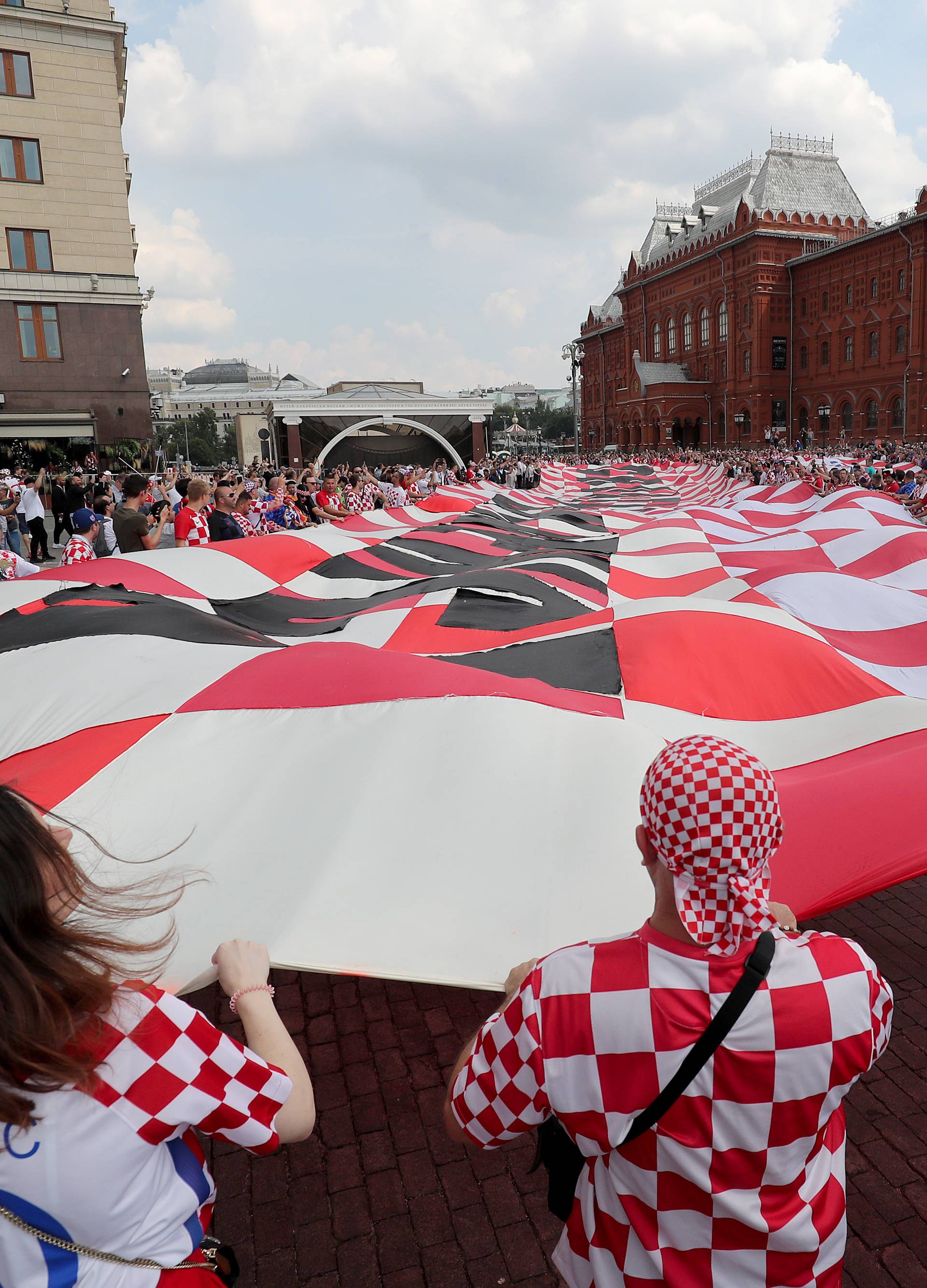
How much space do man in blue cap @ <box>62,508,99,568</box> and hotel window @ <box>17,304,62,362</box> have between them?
67.5 feet

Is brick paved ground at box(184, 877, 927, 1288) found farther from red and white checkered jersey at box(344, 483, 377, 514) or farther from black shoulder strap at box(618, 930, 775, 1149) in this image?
red and white checkered jersey at box(344, 483, 377, 514)

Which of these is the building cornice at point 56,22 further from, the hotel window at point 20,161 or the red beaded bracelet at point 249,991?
the red beaded bracelet at point 249,991

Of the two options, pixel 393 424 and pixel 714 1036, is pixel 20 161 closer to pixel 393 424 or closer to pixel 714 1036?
pixel 393 424

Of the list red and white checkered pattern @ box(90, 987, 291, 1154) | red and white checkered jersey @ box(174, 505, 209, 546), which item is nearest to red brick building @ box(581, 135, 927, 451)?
red and white checkered jersey @ box(174, 505, 209, 546)

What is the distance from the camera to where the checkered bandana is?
125 cm

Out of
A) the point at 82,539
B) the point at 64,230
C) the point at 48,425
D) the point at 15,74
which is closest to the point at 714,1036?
the point at 82,539

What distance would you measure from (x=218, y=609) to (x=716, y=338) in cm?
4973

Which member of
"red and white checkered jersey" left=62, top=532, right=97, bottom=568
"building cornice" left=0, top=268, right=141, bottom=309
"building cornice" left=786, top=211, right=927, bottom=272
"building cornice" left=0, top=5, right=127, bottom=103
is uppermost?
"building cornice" left=0, top=5, right=127, bottom=103

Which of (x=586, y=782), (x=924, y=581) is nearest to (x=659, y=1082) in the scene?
(x=586, y=782)

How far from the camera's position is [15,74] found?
77.2ft

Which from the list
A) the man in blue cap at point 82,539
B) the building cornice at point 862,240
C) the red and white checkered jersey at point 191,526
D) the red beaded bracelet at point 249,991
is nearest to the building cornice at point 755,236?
the building cornice at point 862,240

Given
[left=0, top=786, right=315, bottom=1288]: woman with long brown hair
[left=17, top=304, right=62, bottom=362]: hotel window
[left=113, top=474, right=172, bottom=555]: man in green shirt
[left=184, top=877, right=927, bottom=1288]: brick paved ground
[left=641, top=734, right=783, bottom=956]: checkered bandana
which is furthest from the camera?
[left=17, top=304, right=62, bottom=362]: hotel window

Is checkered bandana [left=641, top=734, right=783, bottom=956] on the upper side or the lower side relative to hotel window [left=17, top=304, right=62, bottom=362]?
lower

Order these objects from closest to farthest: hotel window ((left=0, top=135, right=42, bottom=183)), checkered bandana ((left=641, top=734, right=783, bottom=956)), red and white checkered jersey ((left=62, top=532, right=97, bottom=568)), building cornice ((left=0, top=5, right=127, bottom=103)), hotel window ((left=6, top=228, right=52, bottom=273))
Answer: checkered bandana ((left=641, top=734, right=783, bottom=956)) → red and white checkered jersey ((left=62, top=532, right=97, bottom=568)) → building cornice ((left=0, top=5, right=127, bottom=103)) → hotel window ((left=0, top=135, right=42, bottom=183)) → hotel window ((left=6, top=228, right=52, bottom=273))
